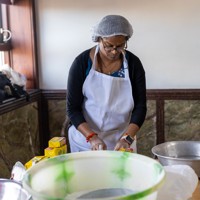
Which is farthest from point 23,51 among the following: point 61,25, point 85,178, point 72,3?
point 85,178

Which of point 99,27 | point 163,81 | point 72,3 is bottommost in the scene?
point 163,81

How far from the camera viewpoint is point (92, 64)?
1.44 metres

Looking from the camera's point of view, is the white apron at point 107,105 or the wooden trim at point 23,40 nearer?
the white apron at point 107,105

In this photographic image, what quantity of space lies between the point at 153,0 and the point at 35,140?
1.21 metres

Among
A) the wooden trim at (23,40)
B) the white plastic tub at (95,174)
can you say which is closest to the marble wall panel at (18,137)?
the wooden trim at (23,40)

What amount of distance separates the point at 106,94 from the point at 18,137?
871 millimetres

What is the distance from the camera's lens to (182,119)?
7.52 ft

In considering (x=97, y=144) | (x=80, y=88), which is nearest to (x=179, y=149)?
(x=97, y=144)

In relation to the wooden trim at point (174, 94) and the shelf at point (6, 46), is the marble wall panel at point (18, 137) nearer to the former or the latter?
the shelf at point (6, 46)

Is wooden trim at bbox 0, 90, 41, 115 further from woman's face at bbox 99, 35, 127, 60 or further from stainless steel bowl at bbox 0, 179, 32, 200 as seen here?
stainless steel bowl at bbox 0, 179, 32, 200

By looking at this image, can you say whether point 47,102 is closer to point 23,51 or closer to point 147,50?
point 23,51

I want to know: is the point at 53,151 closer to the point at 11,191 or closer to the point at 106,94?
the point at 11,191

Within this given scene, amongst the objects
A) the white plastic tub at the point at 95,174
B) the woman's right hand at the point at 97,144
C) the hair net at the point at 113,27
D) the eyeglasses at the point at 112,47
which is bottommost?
the woman's right hand at the point at 97,144

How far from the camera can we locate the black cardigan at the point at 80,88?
142 centimetres
